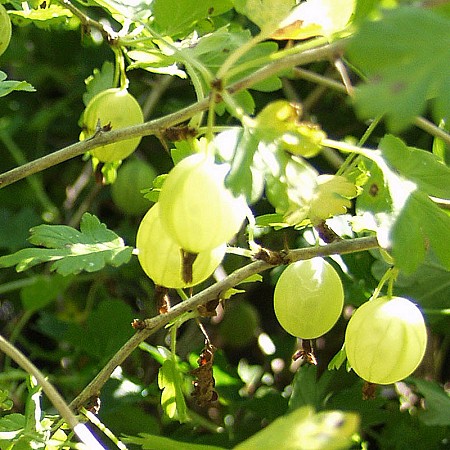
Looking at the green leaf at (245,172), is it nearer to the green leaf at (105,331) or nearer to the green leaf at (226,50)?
the green leaf at (226,50)

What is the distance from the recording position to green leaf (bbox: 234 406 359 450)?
0.43 metres

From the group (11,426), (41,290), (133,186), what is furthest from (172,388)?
(133,186)

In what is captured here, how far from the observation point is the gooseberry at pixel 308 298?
2.52ft

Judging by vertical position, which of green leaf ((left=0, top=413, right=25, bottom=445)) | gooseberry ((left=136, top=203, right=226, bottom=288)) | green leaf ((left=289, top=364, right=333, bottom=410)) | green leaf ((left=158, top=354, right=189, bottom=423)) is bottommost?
green leaf ((left=289, top=364, right=333, bottom=410))

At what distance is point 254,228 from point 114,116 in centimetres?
22

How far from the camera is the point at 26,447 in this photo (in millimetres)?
747

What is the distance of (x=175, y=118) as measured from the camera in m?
0.63

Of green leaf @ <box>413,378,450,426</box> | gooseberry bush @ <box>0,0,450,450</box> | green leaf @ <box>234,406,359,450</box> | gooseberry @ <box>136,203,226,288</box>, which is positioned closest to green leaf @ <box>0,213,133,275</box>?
gooseberry bush @ <box>0,0,450,450</box>

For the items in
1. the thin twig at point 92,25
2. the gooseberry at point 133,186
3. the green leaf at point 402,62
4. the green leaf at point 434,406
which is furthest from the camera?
the gooseberry at point 133,186

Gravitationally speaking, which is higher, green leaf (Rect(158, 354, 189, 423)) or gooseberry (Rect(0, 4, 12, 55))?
gooseberry (Rect(0, 4, 12, 55))

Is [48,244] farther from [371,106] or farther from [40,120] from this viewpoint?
[40,120]

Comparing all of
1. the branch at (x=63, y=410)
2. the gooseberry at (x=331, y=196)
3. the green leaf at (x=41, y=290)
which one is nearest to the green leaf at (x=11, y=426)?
the branch at (x=63, y=410)

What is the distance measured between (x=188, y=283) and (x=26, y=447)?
237 mm

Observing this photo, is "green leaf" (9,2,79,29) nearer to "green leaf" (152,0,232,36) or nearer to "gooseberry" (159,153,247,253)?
"green leaf" (152,0,232,36)
